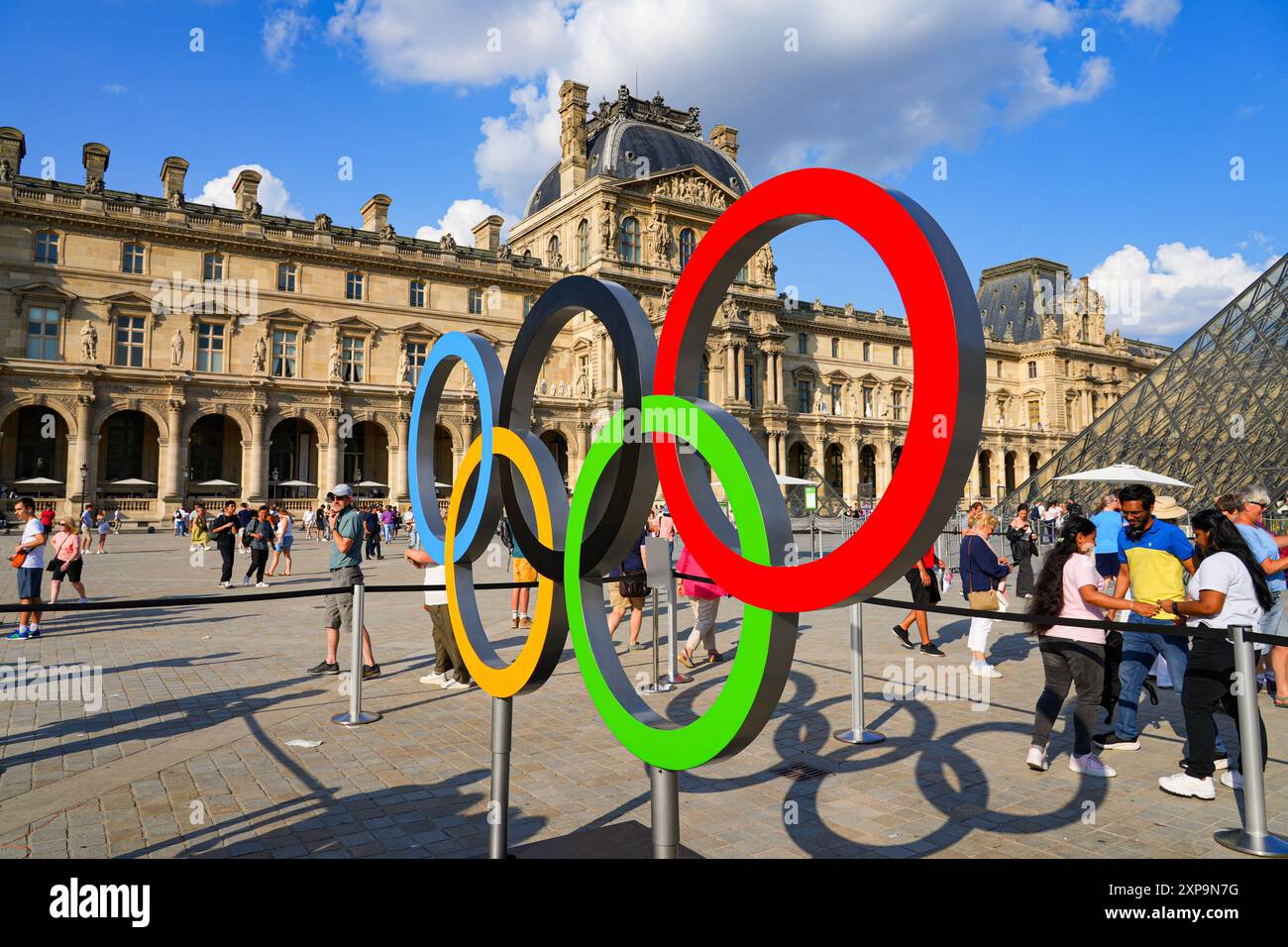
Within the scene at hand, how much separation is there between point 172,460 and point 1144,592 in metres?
38.4

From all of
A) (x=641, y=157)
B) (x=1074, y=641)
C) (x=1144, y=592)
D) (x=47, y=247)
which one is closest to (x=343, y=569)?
(x=1074, y=641)

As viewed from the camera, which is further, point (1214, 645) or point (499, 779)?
point (1214, 645)

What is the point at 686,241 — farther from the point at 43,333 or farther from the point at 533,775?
the point at 533,775

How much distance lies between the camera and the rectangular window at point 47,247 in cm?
3559

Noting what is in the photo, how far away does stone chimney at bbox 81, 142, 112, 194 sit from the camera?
3725 cm

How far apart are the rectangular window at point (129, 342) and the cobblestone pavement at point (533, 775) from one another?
108 ft

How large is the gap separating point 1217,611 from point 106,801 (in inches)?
292

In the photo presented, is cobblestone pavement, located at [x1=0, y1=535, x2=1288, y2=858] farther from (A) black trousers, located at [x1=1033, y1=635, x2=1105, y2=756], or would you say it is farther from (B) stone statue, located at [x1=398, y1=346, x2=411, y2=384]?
(B) stone statue, located at [x1=398, y1=346, x2=411, y2=384]

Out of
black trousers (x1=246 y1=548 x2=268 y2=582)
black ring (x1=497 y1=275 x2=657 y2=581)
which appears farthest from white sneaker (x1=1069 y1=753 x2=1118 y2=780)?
black trousers (x1=246 y1=548 x2=268 y2=582)

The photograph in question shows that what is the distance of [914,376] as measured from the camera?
1.82 m
